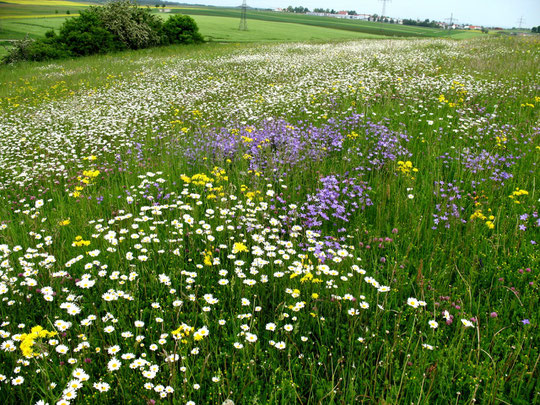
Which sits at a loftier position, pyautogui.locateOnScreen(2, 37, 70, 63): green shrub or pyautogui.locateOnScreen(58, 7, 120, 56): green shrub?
pyautogui.locateOnScreen(58, 7, 120, 56): green shrub

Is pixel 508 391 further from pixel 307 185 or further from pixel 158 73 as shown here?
pixel 158 73

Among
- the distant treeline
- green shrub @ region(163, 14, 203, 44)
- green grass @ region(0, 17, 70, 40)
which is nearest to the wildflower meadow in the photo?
green shrub @ region(163, 14, 203, 44)

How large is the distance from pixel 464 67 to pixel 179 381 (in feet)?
43.4

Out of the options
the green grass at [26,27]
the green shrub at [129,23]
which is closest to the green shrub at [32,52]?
the green shrub at [129,23]

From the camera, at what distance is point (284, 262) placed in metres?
2.99

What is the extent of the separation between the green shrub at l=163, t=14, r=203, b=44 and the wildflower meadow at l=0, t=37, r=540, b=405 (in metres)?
24.8

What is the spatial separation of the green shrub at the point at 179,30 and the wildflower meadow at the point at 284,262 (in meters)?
24.8

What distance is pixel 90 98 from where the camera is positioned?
36.1 ft

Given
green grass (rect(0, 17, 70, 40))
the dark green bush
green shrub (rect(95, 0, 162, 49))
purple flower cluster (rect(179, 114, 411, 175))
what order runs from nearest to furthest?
purple flower cluster (rect(179, 114, 411, 175))
the dark green bush
green shrub (rect(95, 0, 162, 49))
green grass (rect(0, 17, 70, 40))

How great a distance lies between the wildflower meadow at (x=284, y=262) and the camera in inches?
81.5

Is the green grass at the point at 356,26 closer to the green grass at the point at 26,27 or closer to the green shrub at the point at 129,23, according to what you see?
the green grass at the point at 26,27

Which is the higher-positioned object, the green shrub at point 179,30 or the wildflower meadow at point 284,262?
the green shrub at point 179,30

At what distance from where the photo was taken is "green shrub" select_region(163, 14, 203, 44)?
29.2 meters

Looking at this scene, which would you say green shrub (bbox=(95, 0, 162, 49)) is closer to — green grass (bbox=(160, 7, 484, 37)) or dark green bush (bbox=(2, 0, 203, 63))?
dark green bush (bbox=(2, 0, 203, 63))
